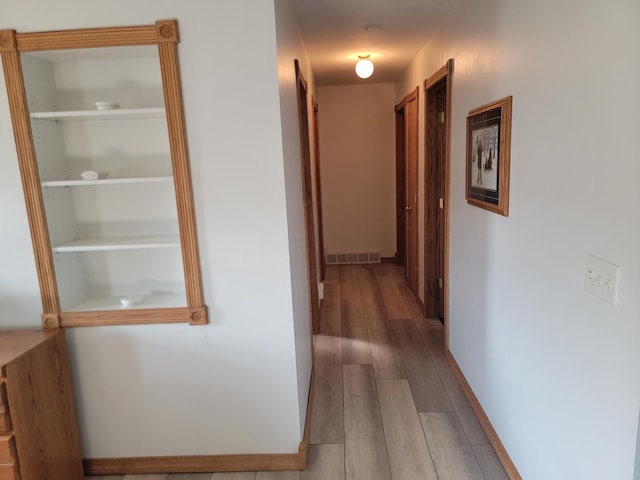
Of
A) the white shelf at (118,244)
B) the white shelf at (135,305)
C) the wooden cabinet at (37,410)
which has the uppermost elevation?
the white shelf at (118,244)

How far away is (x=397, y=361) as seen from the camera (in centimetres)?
324

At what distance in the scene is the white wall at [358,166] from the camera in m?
5.82

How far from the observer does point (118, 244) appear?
1.99 meters

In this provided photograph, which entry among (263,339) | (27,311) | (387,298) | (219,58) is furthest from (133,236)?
(387,298)

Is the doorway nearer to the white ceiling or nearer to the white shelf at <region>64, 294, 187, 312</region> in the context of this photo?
the white ceiling

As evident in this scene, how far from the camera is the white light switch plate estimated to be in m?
1.22

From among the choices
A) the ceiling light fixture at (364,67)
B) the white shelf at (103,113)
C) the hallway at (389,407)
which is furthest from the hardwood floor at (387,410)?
the ceiling light fixture at (364,67)

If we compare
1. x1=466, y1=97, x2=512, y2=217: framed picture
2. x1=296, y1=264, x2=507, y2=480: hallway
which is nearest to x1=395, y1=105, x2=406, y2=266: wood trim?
x1=296, y1=264, x2=507, y2=480: hallway

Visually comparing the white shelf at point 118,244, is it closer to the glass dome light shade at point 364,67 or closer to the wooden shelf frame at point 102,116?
the wooden shelf frame at point 102,116

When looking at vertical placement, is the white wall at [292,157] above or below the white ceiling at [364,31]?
below

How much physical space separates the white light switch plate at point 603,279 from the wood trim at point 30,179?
2.15m

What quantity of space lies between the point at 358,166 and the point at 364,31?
273cm

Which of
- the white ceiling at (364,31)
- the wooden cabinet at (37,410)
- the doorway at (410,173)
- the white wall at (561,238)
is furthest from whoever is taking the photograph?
the doorway at (410,173)

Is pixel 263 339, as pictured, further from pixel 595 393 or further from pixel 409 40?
pixel 409 40
